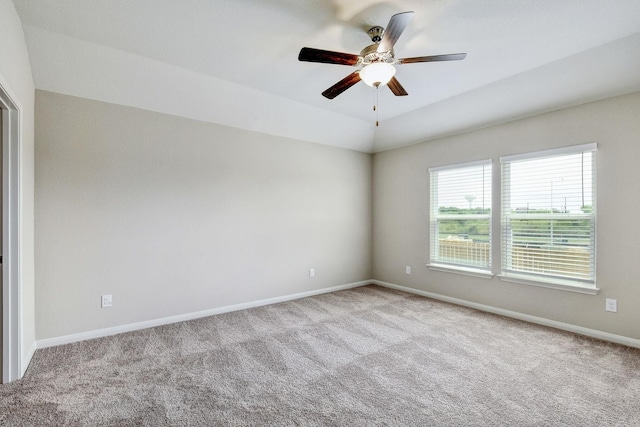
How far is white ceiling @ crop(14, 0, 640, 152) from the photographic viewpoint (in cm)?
218

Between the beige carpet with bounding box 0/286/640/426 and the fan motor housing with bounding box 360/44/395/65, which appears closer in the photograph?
the beige carpet with bounding box 0/286/640/426

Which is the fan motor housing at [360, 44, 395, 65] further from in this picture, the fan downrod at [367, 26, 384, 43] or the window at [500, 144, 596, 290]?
the window at [500, 144, 596, 290]

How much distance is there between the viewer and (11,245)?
2.21 metres

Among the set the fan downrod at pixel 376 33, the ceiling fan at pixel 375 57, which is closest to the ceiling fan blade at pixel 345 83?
the ceiling fan at pixel 375 57

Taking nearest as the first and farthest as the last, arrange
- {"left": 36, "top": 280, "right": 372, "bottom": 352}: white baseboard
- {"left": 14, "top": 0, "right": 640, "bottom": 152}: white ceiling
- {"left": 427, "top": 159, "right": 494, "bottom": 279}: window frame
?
{"left": 14, "top": 0, "right": 640, "bottom": 152}: white ceiling < {"left": 36, "top": 280, "right": 372, "bottom": 352}: white baseboard < {"left": 427, "top": 159, "right": 494, "bottom": 279}: window frame

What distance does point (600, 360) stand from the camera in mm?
2570

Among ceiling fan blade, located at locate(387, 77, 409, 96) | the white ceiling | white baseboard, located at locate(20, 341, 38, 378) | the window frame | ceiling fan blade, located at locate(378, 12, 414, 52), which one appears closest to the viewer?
ceiling fan blade, located at locate(378, 12, 414, 52)

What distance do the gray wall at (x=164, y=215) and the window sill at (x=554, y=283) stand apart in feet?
8.26

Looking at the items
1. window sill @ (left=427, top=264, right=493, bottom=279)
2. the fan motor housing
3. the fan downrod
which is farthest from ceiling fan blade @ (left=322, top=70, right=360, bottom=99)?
window sill @ (left=427, top=264, right=493, bottom=279)

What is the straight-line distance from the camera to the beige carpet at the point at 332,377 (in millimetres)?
1867

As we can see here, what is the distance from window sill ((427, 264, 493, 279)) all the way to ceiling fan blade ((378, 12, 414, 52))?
315 centimetres

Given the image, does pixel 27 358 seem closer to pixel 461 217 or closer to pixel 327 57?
pixel 327 57

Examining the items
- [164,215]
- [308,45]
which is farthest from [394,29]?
[164,215]

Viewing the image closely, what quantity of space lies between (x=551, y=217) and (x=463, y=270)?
124 centimetres
